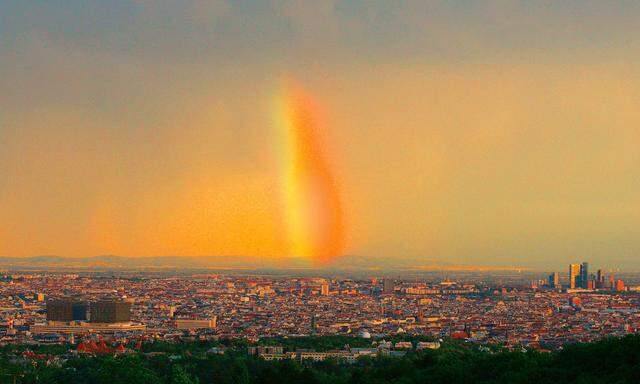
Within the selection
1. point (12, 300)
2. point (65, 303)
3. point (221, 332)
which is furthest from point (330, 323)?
point (12, 300)

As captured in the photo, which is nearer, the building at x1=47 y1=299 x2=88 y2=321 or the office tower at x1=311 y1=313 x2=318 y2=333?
the office tower at x1=311 y1=313 x2=318 y2=333

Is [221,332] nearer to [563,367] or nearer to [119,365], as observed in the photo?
[119,365]

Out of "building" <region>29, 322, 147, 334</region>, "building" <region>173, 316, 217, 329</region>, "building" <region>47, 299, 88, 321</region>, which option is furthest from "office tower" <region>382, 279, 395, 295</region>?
"building" <region>29, 322, 147, 334</region>

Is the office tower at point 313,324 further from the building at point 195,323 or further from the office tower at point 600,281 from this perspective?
the office tower at point 600,281

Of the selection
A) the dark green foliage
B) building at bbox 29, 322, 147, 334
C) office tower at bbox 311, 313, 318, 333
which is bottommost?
building at bbox 29, 322, 147, 334

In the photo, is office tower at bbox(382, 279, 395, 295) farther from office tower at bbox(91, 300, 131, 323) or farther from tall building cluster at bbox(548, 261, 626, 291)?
office tower at bbox(91, 300, 131, 323)

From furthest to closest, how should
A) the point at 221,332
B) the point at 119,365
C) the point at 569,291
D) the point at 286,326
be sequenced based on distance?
the point at 569,291 < the point at 286,326 < the point at 221,332 < the point at 119,365
